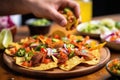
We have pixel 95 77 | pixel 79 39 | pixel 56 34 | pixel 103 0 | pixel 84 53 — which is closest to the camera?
pixel 95 77

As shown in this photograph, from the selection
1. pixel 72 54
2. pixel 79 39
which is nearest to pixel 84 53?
pixel 72 54

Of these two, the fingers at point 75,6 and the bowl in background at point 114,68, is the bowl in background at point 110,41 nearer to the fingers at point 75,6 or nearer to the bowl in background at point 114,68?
the fingers at point 75,6

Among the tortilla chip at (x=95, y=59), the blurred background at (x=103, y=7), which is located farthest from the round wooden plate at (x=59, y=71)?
the blurred background at (x=103, y=7)

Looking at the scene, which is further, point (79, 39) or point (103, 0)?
point (103, 0)

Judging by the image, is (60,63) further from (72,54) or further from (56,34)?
(56,34)

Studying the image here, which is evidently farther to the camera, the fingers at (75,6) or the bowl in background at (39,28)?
the bowl in background at (39,28)

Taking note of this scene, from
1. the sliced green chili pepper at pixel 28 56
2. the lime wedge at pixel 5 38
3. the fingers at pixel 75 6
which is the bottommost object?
the sliced green chili pepper at pixel 28 56
